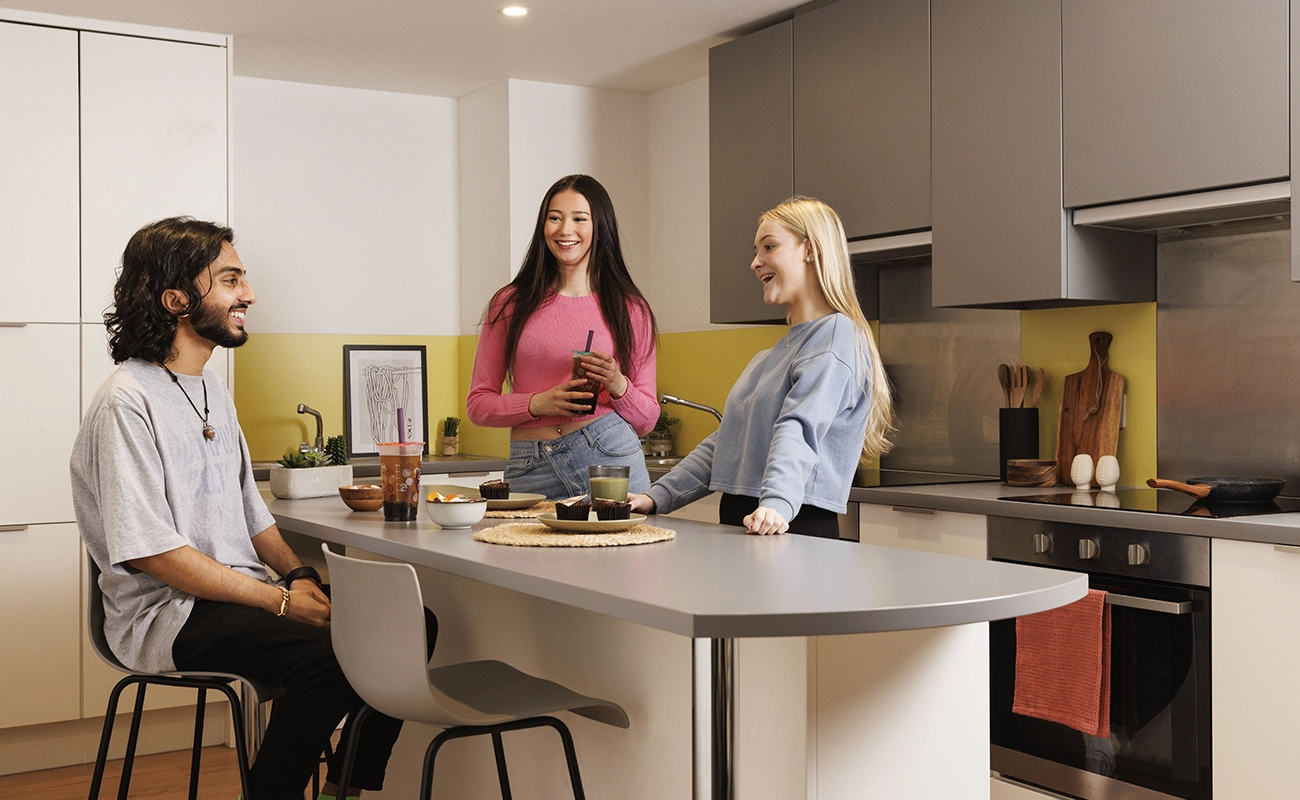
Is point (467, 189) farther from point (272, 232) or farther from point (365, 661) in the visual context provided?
point (365, 661)

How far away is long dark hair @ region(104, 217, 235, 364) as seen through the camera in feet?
7.43

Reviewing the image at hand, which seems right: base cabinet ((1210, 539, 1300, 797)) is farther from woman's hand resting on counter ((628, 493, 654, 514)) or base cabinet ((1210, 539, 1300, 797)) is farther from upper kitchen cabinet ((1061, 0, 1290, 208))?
woman's hand resting on counter ((628, 493, 654, 514))

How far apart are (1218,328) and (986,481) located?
775 millimetres

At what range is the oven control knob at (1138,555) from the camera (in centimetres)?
258

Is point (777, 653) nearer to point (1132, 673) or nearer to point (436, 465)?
point (1132, 673)

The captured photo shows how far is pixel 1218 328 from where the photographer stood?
9.97 feet

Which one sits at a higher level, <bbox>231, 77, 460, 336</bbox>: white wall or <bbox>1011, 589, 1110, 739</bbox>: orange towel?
<bbox>231, 77, 460, 336</bbox>: white wall

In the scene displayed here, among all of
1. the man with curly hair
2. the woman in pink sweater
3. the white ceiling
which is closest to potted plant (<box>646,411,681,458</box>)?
the white ceiling

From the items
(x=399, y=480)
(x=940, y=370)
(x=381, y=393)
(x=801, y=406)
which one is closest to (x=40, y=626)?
(x=381, y=393)

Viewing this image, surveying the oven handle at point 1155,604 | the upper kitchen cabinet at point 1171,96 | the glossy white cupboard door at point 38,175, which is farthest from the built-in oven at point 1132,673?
the glossy white cupboard door at point 38,175

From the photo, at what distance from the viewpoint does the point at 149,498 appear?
84.2 inches

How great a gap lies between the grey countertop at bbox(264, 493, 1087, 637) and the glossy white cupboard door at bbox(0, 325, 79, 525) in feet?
6.72

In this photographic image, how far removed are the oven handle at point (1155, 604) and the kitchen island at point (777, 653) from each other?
0.94m

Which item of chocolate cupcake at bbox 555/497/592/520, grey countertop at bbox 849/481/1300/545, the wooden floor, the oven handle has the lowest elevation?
the wooden floor
